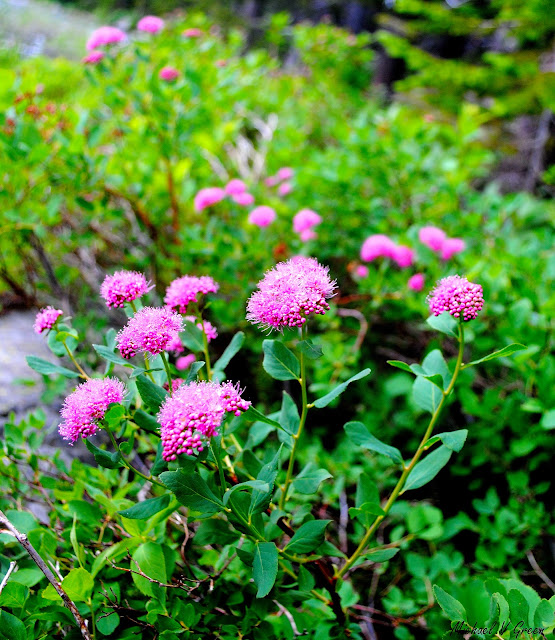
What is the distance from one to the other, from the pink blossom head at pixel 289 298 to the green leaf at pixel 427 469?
325mm

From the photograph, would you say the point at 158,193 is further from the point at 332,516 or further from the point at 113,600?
the point at 113,600

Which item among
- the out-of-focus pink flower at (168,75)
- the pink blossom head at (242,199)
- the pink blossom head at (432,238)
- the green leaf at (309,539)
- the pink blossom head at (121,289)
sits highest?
the out-of-focus pink flower at (168,75)

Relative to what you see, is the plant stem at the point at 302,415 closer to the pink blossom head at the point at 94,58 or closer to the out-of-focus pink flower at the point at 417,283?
the out-of-focus pink flower at the point at 417,283

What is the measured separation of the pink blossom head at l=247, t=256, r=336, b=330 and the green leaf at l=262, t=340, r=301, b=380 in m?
0.04

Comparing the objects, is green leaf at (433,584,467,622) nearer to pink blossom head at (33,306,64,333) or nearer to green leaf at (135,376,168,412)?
green leaf at (135,376,168,412)

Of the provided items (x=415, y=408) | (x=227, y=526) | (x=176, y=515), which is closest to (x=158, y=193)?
(x=415, y=408)

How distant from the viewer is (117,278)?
706 mm

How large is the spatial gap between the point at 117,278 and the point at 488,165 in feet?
13.3

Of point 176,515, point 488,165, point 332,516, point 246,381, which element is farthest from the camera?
point 488,165

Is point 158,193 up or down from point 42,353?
up

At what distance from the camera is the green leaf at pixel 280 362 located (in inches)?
26.4

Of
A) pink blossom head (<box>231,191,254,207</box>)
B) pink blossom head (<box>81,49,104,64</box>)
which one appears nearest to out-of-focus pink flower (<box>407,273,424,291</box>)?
pink blossom head (<box>231,191,254,207</box>)

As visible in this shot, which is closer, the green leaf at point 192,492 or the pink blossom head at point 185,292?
the green leaf at point 192,492

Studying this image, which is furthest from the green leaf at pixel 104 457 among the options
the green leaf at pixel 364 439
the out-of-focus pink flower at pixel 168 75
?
the out-of-focus pink flower at pixel 168 75
